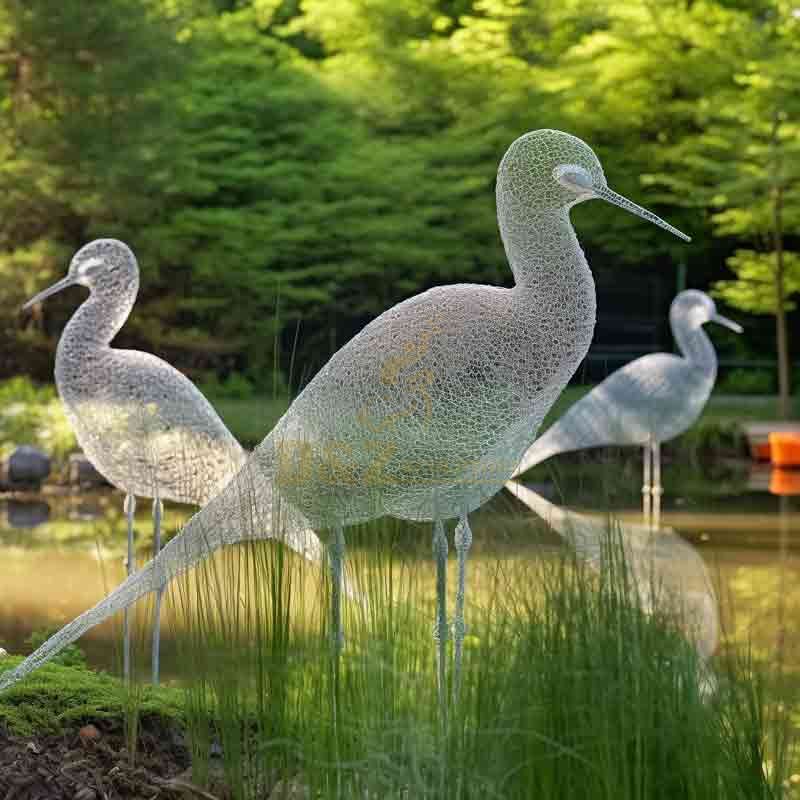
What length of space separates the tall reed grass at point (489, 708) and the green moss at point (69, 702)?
1.24 ft

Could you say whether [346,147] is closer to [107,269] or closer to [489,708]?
[107,269]

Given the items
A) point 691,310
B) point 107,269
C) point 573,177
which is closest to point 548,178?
point 573,177

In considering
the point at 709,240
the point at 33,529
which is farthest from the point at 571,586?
the point at 709,240

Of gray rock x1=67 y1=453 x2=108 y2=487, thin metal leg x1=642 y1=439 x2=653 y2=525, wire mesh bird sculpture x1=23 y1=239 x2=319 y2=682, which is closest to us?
wire mesh bird sculpture x1=23 y1=239 x2=319 y2=682

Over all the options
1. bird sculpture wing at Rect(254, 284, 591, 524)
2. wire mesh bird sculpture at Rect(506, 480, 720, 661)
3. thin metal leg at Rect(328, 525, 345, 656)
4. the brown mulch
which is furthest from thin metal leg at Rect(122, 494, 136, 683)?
wire mesh bird sculpture at Rect(506, 480, 720, 661)

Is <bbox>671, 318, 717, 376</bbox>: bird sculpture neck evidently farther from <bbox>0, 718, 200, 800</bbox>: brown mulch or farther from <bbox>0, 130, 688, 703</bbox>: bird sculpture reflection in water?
<bbox>0, 718, 200, 800</bbox>: brown mulch

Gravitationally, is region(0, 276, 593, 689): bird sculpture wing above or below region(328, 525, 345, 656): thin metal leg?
above

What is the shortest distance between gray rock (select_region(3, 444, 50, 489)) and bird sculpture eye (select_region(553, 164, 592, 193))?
25.1ft

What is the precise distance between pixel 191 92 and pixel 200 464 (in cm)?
1306

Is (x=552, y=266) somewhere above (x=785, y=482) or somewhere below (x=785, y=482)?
above

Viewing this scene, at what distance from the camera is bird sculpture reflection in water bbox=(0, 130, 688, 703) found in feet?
11.1

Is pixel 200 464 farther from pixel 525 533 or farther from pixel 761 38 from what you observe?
pixel 761 38

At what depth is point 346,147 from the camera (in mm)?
17438

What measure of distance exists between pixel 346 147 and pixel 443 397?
566 inches
